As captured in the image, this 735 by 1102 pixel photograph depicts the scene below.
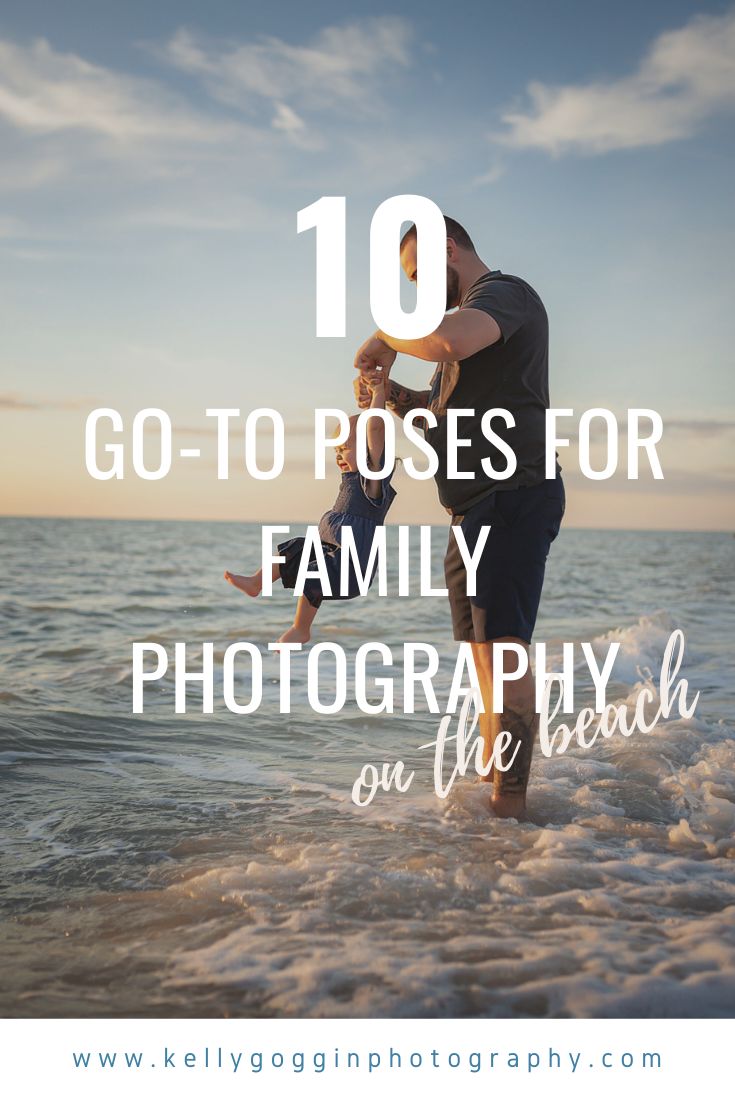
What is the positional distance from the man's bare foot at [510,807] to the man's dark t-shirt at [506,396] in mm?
1200

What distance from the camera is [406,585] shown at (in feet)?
57.7

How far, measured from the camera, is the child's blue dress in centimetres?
437

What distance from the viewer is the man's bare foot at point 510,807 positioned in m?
3.93

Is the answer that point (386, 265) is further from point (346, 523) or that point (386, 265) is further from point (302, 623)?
point (302, 623)

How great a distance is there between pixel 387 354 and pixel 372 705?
357cm

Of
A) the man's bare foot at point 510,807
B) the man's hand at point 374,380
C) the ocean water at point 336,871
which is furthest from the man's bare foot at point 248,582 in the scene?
the man's bare foot at point 510,807

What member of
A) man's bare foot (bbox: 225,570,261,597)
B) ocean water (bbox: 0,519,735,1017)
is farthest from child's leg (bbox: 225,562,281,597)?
ocean water (bbox: 0,519,735,1017)

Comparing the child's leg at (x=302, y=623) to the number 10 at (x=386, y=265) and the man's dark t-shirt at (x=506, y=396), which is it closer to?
the man's dark t-shirt at (x=506, y=396)

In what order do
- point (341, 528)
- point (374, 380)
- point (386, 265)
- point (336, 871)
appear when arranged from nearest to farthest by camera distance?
point (336, 871) < point (386, 265) < point (374, 380) < point (341, 528)

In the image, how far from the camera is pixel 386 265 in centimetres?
374

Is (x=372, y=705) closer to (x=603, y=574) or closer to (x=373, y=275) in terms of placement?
(x=373, y=275)

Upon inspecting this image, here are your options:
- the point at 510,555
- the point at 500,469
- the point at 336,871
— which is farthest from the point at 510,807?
the point at 500,469

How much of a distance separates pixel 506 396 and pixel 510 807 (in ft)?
5.36
